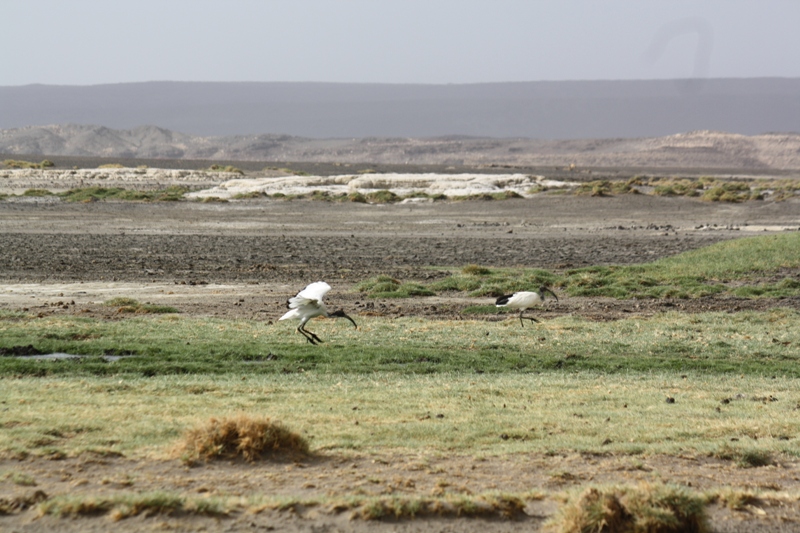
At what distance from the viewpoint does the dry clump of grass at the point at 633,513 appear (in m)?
5.88

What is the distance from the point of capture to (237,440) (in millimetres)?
7234

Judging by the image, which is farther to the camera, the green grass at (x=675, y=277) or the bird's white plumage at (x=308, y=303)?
the green grass at (x=675, y=277)

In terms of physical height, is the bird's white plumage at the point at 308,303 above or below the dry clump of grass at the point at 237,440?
below

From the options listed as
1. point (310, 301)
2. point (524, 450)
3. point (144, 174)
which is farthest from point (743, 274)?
point (144, 174)

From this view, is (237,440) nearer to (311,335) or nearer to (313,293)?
(313,293)

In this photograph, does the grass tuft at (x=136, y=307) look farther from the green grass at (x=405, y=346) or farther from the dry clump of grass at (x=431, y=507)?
the dry clump of grass at (x=431, y=507)

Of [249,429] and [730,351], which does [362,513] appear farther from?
[730,351]

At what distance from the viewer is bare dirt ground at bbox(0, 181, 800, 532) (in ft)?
20.8

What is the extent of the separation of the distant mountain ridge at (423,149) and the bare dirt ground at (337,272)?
4122 inches

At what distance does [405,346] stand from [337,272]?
10.4m

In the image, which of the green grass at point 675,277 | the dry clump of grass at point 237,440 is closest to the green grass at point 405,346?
the green grass at point 675,277

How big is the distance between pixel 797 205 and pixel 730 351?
126ft

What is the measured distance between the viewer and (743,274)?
2173 cm

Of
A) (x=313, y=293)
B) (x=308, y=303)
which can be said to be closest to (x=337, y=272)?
(x=308, y=303)
